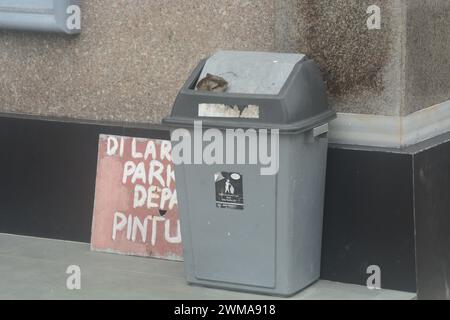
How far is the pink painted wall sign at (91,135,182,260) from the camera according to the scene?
6.21 meters

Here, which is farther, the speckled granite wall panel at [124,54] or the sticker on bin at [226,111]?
the speckled granite wall panel at [124,54]

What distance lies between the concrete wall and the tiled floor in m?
0.80

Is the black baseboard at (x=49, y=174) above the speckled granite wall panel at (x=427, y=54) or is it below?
below

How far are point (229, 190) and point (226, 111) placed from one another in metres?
0.39

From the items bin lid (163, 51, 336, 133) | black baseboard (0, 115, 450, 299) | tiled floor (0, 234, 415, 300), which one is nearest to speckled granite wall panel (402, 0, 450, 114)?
black baseboard (0, 115, 450, 299)

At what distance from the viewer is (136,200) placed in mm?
6309

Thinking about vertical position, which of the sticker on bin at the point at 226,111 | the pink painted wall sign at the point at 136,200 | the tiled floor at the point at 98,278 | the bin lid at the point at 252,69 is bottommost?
the tiled floor at the point at 98,278


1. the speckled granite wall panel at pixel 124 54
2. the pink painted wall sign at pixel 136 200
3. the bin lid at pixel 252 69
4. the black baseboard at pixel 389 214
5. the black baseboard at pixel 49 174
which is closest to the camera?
the bin lid at pixel 252 69

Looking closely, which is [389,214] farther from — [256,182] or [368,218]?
[256,182]

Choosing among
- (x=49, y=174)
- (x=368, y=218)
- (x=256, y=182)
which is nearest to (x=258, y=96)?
(x=256, y=182)

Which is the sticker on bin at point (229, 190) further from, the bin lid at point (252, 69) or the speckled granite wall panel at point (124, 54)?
the speckled granite wall panel at point (124, 54)

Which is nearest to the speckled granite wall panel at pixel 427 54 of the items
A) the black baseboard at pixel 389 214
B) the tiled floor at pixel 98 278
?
the black baseboard at pixel 389 214

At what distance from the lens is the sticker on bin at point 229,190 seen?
542 cm
